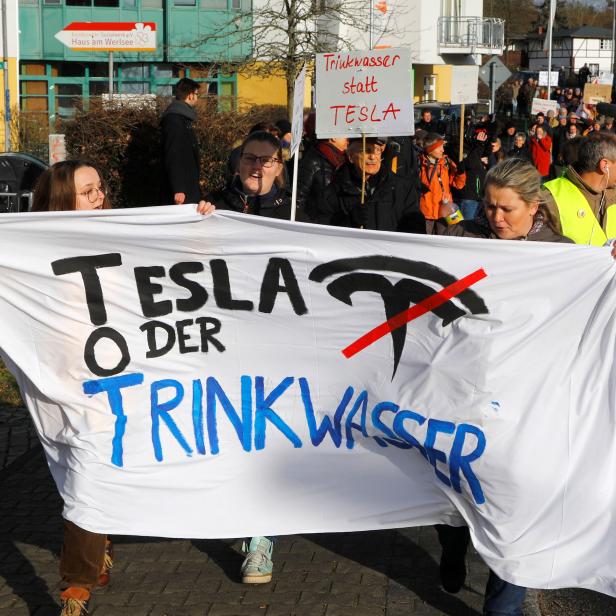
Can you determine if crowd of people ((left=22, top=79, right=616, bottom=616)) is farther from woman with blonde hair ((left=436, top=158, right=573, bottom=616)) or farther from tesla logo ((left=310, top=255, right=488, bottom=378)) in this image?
tesla logo ((left=310, top=255, right=488, bottom=378))

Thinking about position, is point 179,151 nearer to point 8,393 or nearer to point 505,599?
point 8,393

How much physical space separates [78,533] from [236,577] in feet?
2.78

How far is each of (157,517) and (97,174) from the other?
1495mm

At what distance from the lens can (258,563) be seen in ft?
16.0

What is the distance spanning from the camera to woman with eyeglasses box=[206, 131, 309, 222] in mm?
5340

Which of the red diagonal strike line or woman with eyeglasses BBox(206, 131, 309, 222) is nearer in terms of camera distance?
the red diagonal strike line

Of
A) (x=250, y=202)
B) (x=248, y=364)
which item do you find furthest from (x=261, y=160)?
(x=248, y=364)

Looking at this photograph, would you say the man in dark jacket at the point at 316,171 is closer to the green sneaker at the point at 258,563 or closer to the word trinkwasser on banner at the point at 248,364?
the word trinkwasser on banner at the point at 248,364

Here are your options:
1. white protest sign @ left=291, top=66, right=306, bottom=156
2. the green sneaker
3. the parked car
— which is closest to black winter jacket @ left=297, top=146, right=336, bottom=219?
white protest sign @ left=291, top=66, right=306, bottom=156

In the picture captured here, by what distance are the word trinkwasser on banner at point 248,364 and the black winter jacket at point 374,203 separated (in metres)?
1.54

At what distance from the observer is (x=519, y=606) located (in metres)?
4.27

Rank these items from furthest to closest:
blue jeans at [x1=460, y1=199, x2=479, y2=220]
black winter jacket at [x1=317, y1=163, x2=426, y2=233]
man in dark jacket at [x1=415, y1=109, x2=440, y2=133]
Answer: man in dark jacket at [x1=415, y1=109, x2=440, y2=133] → blue jeans at [x1=460, y1=199, x2=479, y2=220] → black winter jacket at [x1=317, y1=163, x2=426, y2=233]

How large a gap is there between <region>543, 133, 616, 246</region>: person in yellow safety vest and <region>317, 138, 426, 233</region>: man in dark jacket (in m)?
0.79

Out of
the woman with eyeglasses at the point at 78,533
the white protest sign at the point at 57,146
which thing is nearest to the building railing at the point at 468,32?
the white protest sign at the point at 57,146
